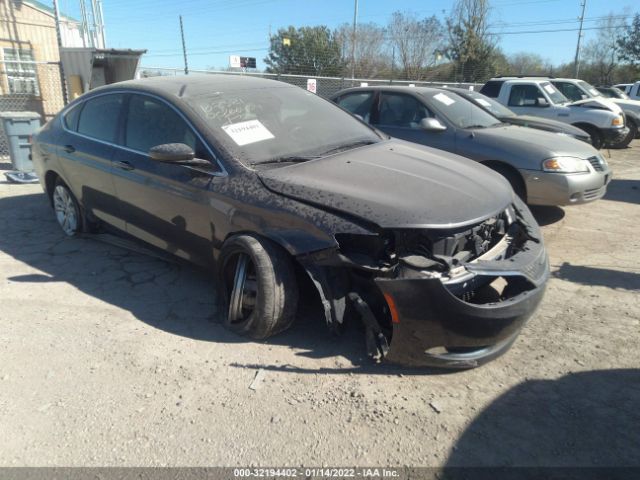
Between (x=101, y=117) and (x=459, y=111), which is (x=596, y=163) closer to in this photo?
(x=459, y=111)

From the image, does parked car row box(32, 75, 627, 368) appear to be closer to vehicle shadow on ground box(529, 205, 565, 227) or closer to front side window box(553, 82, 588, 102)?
vehicle shadow on ground box(529, 205, 565, 227)

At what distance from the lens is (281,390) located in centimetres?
273

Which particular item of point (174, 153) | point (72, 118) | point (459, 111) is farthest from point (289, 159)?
point (459, 111)

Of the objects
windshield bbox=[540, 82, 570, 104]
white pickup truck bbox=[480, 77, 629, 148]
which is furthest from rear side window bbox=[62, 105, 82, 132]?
windshield bbox=[540, 82, 570, 104]

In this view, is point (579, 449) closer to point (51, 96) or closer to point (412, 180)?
point (412, 180)

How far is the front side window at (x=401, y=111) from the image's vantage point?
6.18 m

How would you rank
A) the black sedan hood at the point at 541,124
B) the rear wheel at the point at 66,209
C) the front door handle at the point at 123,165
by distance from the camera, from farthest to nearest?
the black sedan hood at the point at 541,124, the rear wheel at the point at 66,209, the front door handle at the point at 123,165

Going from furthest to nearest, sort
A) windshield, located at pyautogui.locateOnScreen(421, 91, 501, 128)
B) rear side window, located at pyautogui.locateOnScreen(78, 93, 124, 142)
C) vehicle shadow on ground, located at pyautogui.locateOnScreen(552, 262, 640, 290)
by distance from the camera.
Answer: windshield, located at pyautogui.locateOnScreen(421, 91, 501, 128) → rear side window, located at pyautogui.locateOnScreen(78, 93, 124, 142) → vehicle shadow on ground, located at pyautogui.locateOnScreen(552, 262, 640, 290)

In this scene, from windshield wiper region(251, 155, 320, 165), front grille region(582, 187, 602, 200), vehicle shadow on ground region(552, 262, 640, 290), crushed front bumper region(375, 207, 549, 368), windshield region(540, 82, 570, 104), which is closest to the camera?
crushed front bumper region(375, 207, 549, 368)

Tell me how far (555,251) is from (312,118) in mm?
2841

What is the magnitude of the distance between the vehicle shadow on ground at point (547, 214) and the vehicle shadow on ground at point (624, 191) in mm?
1363

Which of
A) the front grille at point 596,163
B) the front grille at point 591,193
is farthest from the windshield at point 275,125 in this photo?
the front grille at point 596,163

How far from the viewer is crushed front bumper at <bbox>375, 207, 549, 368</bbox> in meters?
2.52

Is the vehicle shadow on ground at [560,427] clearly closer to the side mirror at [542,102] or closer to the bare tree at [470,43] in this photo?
the side mirror at [542,102]
